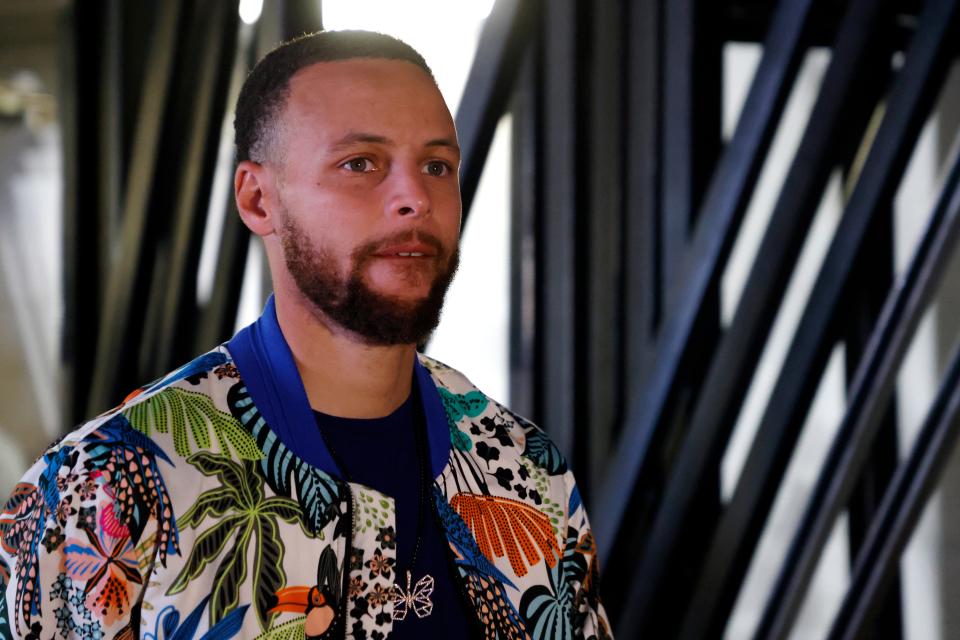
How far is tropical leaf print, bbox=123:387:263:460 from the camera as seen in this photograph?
911 millimetres

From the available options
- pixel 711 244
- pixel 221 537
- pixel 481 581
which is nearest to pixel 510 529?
pixel 481 581

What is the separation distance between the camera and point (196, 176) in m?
2.21

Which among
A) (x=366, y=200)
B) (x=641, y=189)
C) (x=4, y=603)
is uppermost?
(x=366, y=200)

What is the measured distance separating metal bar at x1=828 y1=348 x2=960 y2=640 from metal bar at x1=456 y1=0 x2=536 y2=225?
1.10 m

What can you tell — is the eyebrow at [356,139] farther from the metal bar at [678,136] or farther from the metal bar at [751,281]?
the metal bar at [678,136]

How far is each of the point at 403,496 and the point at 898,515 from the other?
149 cm

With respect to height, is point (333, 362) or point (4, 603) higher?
point (333, 362)

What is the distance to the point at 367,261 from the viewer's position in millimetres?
978

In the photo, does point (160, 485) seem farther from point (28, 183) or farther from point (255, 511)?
point (28, 183)

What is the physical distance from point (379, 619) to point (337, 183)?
353mm

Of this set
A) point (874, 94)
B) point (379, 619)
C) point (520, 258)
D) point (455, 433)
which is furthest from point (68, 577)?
point (874, 94)

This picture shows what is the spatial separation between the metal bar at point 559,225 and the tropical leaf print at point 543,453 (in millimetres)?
1153

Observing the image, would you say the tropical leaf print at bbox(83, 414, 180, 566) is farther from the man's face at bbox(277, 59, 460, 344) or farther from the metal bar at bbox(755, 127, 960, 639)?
the metal bar at bbox(755, 127, 960, 639)

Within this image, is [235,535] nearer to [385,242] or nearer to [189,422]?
[189,422]
